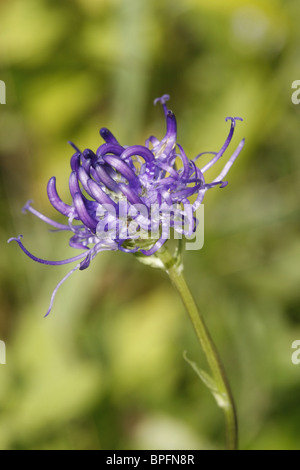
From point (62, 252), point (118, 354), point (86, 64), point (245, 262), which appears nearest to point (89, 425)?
point (118, 354)

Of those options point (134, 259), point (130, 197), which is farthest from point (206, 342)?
point (134, 259)

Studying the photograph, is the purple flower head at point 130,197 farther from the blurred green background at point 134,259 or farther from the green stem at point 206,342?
the blurred green background at point 134,259

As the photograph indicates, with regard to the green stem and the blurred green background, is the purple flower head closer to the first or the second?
the green stem

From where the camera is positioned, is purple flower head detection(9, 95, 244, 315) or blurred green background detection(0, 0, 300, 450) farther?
blurred green background detection(0, 0, 300, 450)

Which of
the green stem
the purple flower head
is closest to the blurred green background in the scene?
the green stem

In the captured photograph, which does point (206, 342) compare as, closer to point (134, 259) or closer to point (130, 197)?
point (130, 197)
